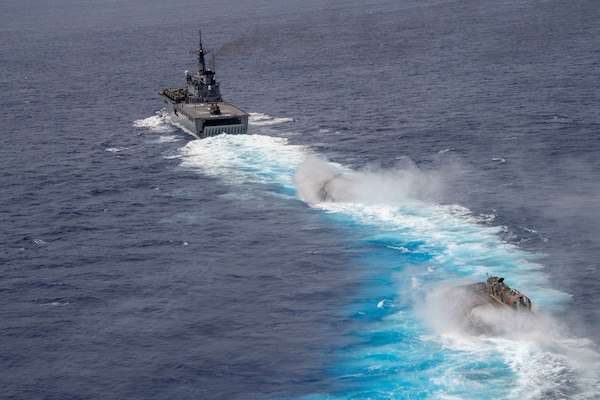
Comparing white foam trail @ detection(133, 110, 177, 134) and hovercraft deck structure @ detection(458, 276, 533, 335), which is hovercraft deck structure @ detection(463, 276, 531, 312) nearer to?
hovercraft deck structure @ detection(458, 276, 533, 335)

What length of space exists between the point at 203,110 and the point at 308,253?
2984 inches

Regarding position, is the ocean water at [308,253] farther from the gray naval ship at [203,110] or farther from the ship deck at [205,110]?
the ship deck at [205,110]

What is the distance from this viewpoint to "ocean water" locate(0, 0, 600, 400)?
77.2m

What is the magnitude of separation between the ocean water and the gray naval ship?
339cm

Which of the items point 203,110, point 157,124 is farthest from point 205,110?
point 157,124

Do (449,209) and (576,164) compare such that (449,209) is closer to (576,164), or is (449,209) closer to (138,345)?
(576,164)

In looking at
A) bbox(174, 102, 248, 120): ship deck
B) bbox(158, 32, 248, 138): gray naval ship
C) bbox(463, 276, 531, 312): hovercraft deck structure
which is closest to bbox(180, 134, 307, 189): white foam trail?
bbox(158, 32, 248, 138): gray naval ship

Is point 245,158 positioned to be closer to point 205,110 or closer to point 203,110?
point 205,110

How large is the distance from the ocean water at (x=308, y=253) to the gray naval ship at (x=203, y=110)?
339 centimetres

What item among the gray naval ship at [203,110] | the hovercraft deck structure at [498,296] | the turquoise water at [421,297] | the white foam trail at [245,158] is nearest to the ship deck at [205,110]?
the gray naval ship at [203,110]

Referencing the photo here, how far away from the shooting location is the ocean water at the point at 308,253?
253 feet

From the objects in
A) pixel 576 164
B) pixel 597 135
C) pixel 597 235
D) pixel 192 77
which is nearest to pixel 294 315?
pixel 597 235

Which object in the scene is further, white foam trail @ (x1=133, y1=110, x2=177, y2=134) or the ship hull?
white foam trail @ (x1=133, y1=110, x2=177, y2=134)

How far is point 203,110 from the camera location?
172375 millimetres
